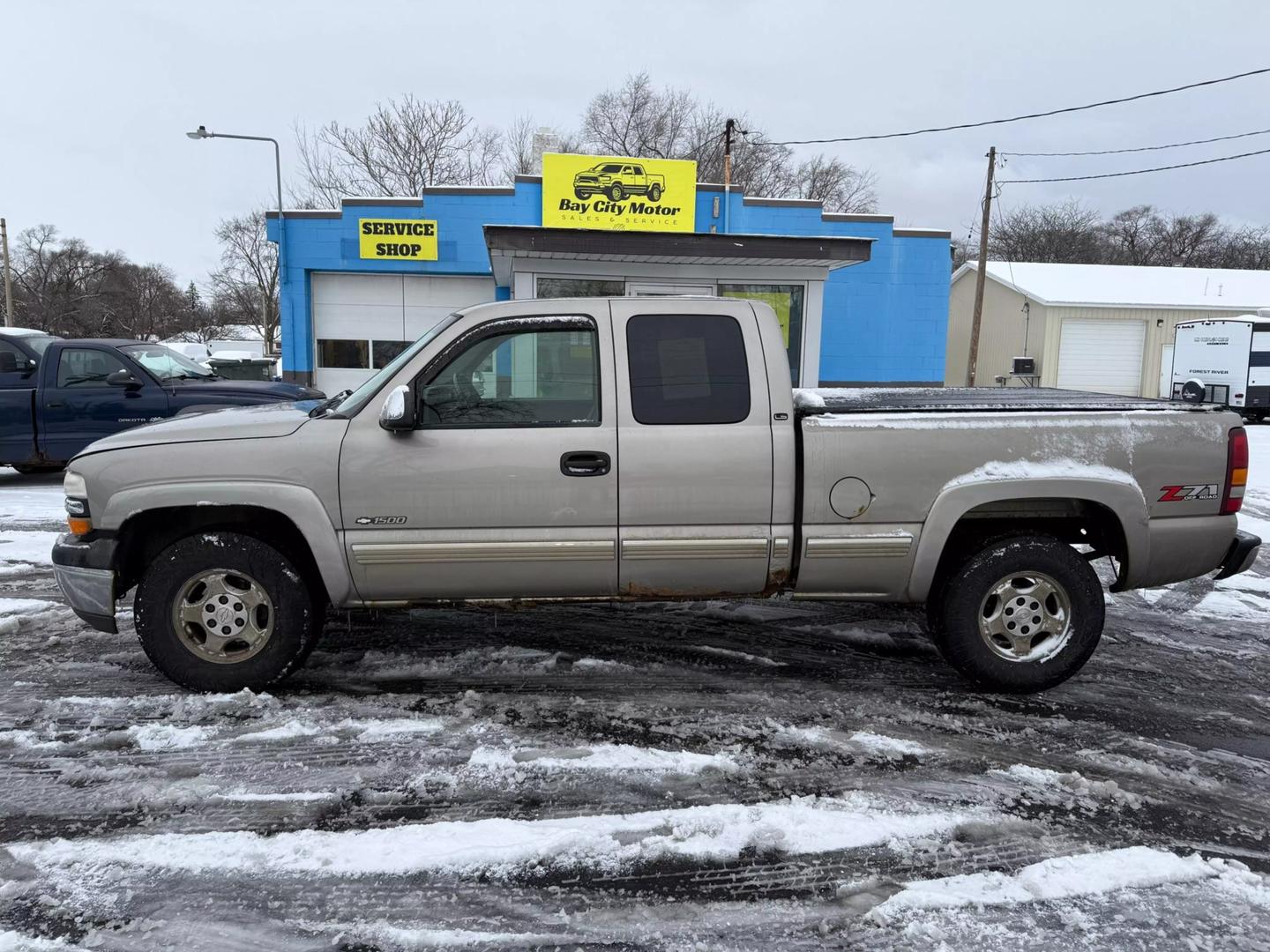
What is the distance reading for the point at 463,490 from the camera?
396cm

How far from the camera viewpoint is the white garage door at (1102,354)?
94.9ft

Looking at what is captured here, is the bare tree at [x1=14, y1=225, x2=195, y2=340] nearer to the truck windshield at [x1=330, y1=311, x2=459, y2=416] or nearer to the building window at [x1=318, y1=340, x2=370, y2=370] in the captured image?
the building window at [x1=318, y1=340, x2=370, y2=370]

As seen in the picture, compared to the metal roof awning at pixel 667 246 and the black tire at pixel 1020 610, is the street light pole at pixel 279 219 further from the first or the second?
the black tire at pixel 1020 610

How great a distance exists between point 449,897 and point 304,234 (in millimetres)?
18574

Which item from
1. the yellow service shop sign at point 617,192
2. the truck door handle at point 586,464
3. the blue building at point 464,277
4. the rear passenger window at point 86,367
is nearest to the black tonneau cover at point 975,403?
the truck door handle at point 586,464

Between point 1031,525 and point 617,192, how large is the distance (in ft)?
49.8

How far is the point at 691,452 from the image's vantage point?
13.1 feet

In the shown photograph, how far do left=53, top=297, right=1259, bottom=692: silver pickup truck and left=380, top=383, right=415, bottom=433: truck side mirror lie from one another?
0.03 metres

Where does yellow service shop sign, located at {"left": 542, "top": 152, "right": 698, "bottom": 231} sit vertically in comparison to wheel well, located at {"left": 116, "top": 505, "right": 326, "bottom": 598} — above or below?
above

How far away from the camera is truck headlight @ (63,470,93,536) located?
400 centimetres

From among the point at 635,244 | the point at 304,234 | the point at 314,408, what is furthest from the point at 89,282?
the point at 314,408

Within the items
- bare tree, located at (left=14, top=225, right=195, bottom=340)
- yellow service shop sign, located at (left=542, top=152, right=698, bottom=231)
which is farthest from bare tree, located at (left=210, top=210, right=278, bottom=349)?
yellow service shop sign, located at (left=542, top=152, right=698, bottom=231)

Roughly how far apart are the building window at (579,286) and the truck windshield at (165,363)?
5.12 meters

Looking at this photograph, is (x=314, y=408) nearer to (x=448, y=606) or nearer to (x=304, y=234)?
(x=448, y=606)
